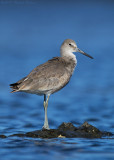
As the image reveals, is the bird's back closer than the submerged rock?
No

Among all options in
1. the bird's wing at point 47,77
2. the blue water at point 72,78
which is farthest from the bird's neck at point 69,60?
the blue water at point 72,78

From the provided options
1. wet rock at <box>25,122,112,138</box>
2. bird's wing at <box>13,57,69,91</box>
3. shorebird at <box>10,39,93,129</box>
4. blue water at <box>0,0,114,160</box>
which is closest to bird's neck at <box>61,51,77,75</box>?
shorebird at <box>10,39,93,129</box>

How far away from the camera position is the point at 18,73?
773 inches

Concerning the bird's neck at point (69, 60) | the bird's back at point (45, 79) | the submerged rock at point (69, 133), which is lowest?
the submerged rock at point (69, 133)

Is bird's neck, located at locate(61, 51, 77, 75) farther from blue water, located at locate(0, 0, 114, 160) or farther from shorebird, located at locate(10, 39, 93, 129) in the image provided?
blue water, located at locate(0, 0, 114, 160)

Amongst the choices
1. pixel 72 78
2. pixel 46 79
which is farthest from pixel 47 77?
pixel 72 78

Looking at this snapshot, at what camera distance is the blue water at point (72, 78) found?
9.22m

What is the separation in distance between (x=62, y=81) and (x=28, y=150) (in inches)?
90.5

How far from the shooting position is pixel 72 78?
1897 cm

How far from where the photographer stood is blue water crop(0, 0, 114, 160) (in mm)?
9219

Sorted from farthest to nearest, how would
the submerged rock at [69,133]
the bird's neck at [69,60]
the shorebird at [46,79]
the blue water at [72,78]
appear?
the bird's neck at [69,60] → the shorebird at [46,79] → the submerged rock at [69,133] → the blue water at [72,78]

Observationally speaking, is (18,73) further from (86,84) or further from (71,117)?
(71,117)

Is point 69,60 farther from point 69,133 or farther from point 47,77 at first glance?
point 69,133

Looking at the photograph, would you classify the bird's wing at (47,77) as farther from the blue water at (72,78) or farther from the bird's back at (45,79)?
the blue water at (72,78)
